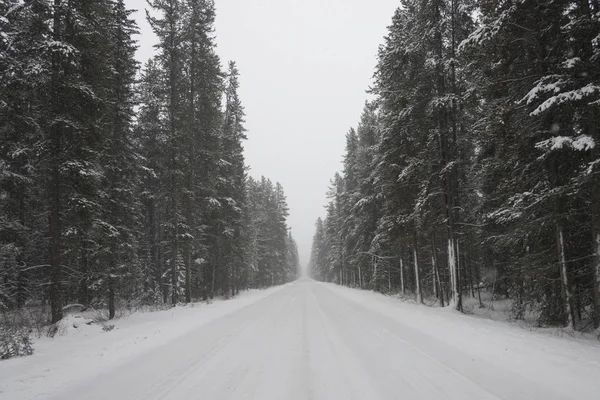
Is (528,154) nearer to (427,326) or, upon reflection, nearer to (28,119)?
(427,326)

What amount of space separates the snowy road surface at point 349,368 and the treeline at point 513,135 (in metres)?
3.10

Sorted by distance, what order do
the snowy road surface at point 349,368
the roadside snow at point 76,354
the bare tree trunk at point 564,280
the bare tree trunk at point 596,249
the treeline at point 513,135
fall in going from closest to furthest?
the snowy road surface at point 349,368, the roadside snow at point 76,354, the bare tree trunk at point 596,249, the treeline at point 513,135, the bare tree trunk at point 564,280

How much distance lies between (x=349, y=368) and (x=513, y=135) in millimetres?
8885

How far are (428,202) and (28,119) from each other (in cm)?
1848

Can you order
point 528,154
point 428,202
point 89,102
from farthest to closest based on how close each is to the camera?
point 428,202
point 89,102
point 528,154

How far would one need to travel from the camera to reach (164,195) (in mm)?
20047

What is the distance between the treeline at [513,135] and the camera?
866 centimetres

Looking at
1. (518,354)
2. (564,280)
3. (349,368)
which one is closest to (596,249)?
(564,280)

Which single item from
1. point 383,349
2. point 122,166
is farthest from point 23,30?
point 383,349

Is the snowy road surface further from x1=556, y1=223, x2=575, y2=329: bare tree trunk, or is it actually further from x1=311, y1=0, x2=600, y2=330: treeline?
x1=311, y1=0, x2=600, y2=330: treeline

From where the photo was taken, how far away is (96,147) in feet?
48.3

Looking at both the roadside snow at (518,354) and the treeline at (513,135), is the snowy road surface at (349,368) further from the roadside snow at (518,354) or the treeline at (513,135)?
the treeline at (513,135)

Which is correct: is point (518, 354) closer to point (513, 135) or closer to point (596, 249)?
point (596, 249)

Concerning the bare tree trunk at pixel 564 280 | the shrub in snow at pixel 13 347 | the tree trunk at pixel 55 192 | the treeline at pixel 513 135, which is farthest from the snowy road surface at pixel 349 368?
the tree trunk at pixel 55 192
